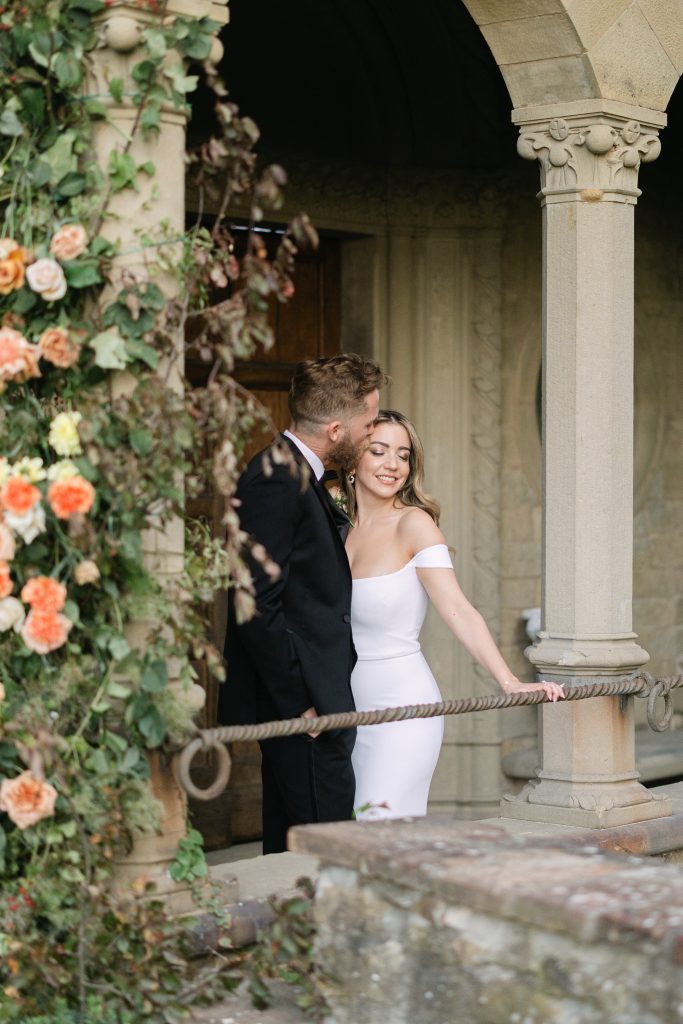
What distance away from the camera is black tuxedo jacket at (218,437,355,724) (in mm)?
4234

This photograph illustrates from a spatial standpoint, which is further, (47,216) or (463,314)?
(463,314)

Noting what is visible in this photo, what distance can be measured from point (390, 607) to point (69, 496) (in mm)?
1476

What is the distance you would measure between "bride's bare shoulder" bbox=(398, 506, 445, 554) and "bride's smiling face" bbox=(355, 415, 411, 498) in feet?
0.33

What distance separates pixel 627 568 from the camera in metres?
5.18

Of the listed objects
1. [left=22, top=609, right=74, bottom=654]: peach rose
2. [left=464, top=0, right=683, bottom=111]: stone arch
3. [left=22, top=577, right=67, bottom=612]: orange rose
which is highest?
[left=464, top=0, right=683, bottom=111]: stone arch

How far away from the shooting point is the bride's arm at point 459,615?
14.7 feet

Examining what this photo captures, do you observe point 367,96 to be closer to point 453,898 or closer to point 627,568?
point 627,568

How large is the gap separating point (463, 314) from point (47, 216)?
13.2 feet

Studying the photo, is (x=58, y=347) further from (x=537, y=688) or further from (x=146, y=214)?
(x=537, y=688)

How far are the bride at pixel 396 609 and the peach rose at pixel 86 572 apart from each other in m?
1.33

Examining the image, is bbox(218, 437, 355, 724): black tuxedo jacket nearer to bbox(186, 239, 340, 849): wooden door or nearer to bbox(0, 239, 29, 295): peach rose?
bbox(0, 239, 29, 295): peach rose

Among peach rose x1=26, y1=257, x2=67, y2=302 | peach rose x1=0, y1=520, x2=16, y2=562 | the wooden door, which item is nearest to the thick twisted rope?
peach rose x1=0, y1=520, x2=16, y2=562

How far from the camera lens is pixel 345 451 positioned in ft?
14.7

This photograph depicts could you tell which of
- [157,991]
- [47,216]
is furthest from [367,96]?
[157,991]
